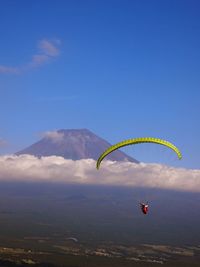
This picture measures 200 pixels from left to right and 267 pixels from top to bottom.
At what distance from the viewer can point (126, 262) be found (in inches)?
7835

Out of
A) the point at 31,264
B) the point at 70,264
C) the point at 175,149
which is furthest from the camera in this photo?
the point at 70,264

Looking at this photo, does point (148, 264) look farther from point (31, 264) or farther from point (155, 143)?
point (155, 143)

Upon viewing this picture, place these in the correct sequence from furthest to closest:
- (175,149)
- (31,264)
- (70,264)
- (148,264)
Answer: (148,264) → (70,264) → (31,264) → (175,149)

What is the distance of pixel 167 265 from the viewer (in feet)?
647

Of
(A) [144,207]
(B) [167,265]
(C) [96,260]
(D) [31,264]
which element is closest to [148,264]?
(B) [167,265]

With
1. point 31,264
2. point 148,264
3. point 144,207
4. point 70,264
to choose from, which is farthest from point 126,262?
point 144,207

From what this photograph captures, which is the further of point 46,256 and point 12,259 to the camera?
point 46,256

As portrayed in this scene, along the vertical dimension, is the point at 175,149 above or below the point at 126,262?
above

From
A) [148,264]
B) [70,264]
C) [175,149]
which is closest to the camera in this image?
[175,149]

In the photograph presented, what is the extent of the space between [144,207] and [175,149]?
7986 millimetres

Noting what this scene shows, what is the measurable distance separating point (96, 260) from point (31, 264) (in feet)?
140

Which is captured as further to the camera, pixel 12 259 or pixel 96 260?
pixel 96 260

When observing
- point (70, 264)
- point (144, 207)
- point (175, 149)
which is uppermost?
point (175, 149)

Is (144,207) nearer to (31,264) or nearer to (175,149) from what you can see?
(175,149)
